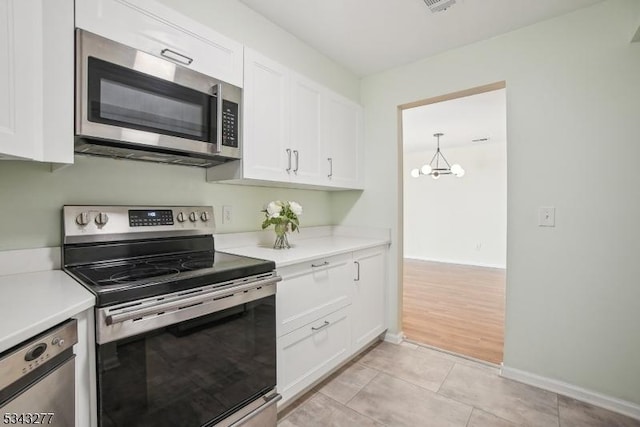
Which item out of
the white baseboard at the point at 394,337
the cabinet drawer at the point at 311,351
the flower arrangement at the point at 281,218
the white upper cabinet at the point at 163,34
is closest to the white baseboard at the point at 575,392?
the white baseboard at the point at 394,337

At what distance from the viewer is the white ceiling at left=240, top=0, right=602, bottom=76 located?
1.86 m

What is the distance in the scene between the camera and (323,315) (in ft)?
6.19

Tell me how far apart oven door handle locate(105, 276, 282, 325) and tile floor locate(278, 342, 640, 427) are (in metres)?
0.87

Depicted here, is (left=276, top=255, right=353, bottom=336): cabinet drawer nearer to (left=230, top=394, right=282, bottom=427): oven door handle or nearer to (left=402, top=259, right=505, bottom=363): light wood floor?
(left=230, top=394, right=282, bottom=427): oven door handle

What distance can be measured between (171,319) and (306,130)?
1.51 metres

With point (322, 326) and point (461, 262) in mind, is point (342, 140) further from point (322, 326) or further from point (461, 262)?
point (461, 262)

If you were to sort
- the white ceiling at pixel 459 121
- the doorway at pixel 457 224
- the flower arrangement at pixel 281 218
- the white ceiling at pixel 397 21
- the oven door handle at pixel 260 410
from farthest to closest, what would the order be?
the white ceiling at pixel 459 121 → the doorway at pixel 457 224 → the flower arrangement at pixel 281 218 → the white ceiling at pixel 397 21 → the oven door handle at pixel 260 410


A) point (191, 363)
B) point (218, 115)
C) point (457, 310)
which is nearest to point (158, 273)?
point (191, 363)

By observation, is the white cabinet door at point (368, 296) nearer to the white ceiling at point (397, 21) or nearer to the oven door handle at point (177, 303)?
the oven door handle at point (177, 303)

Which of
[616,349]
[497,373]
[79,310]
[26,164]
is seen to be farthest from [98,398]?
[616,349]


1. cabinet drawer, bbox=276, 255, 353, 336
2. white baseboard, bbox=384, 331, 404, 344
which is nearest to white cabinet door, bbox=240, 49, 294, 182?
cabinet drawer, bbox=276, 255, 353, 336

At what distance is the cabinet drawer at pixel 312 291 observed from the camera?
1.64 m

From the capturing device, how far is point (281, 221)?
199 centimetres

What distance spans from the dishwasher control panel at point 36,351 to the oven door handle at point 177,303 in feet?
0.33
